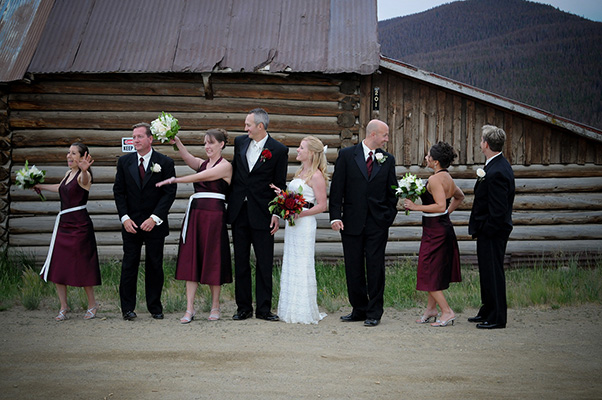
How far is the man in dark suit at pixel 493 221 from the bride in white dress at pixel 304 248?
69.1 inches

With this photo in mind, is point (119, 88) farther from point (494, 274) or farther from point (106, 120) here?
point (494, 274)

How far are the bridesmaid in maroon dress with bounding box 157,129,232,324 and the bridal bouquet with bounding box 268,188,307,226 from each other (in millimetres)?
651

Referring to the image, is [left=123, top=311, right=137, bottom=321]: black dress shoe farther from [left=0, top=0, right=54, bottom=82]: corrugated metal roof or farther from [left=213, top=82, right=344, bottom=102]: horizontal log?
[left=0, top=0, right=54, bottom=82]: corrugated metal roof

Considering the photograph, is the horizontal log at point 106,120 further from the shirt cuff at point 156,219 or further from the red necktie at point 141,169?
the shirt cuff at point 156,219

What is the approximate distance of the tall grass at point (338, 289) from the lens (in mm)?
7809

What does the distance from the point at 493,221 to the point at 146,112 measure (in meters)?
6.12

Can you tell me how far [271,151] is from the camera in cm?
683

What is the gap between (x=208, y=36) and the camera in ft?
33.3

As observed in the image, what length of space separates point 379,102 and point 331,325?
4.74 meters

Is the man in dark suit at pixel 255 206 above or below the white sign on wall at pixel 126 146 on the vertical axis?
below

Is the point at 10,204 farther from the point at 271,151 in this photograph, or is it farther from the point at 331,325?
the point at 331,325

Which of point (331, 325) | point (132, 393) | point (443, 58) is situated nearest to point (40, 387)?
point (132, 393)

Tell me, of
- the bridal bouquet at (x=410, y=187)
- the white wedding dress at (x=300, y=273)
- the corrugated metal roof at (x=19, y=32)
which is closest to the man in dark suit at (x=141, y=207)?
the white wedding dress at (x=300, y=273)

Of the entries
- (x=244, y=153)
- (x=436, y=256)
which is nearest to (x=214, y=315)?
(x=244, y=153)
